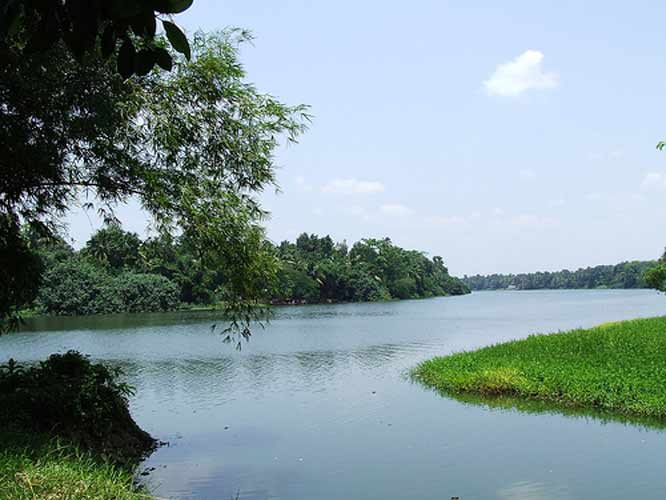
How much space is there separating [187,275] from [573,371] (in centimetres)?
5311

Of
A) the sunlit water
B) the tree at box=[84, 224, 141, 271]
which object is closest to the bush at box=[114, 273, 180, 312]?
the sunlit water

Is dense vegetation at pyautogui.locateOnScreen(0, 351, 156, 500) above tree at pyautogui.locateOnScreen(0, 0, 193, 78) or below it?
below

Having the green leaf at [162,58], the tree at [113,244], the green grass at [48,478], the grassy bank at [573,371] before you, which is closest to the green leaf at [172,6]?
the green leaf at [162,58]

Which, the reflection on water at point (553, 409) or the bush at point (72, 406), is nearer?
the bush at point (72, 406)

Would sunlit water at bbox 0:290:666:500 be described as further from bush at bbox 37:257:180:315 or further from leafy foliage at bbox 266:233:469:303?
leafy foliage at bbox 266:233:469:303

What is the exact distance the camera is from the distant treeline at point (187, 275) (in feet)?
40.1

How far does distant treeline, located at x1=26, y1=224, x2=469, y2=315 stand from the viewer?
12219 millimetres

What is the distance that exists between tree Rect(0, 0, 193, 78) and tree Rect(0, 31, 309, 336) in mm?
7712

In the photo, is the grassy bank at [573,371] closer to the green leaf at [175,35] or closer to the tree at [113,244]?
the tree at [113,244]

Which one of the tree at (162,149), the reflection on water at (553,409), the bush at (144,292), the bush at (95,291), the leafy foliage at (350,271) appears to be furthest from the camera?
the leafy foliage at (350,271)

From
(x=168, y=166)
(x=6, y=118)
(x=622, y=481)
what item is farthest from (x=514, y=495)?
(x=6, y=118)

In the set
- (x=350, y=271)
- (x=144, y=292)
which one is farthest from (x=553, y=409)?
(x=350, y=271)

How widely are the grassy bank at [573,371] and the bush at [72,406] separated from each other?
32.4ft

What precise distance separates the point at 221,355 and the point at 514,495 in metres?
20.1
